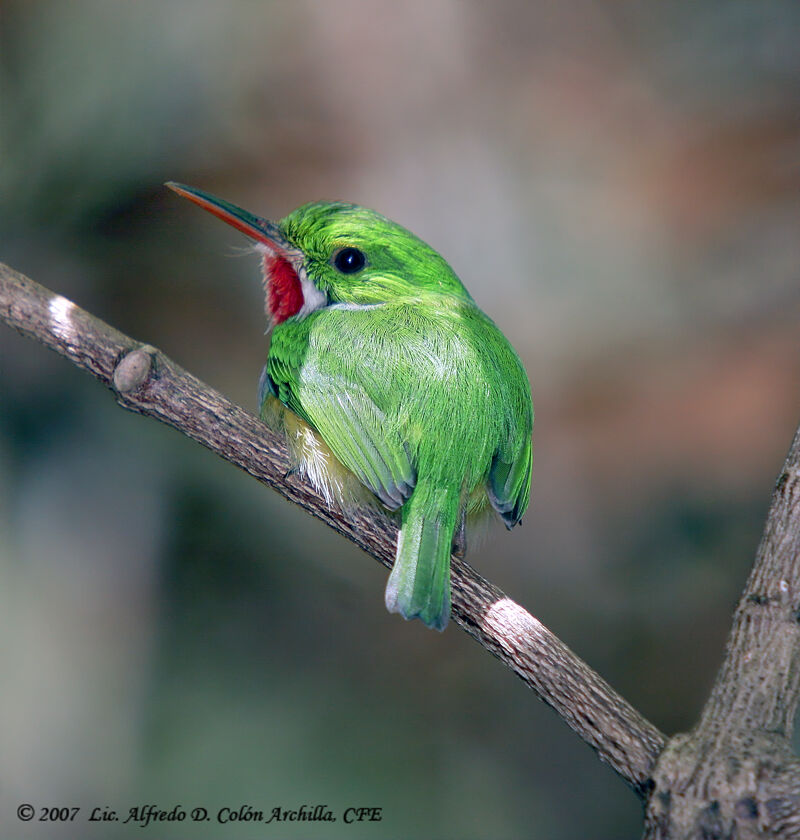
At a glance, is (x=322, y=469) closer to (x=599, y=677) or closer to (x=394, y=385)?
(x=394, y=385)

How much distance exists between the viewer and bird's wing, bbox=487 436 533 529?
6.95 feet

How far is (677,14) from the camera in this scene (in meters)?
4.01

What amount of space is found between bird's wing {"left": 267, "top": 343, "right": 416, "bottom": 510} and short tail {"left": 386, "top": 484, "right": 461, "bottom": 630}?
0.18 feet

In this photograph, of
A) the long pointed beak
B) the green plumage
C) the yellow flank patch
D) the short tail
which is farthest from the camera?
the long pointed beak

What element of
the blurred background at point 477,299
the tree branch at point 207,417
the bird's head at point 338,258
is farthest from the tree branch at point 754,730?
the blurred background at point 477,299

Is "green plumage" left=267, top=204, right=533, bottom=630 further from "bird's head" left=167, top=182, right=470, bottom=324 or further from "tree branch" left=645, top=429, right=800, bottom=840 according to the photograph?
"tree branch" left=645, top=429, right=800, bottom=840

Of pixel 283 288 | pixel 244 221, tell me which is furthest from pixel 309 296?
pixel 244 221

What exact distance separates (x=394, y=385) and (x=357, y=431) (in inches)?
5.5

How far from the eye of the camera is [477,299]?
12.9 ft

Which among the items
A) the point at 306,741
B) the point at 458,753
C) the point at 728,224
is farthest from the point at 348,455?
the point at 728,224

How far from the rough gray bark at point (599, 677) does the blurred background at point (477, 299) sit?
1.40 meters

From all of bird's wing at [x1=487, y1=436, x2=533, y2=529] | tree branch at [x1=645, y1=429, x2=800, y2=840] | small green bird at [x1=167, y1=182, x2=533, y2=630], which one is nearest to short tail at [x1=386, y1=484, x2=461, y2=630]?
small green bird at [x1=167, y1=182, x2=533, y2=630]

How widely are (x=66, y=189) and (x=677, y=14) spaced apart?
2.83 m

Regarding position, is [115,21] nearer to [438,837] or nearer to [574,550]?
[574,550]
